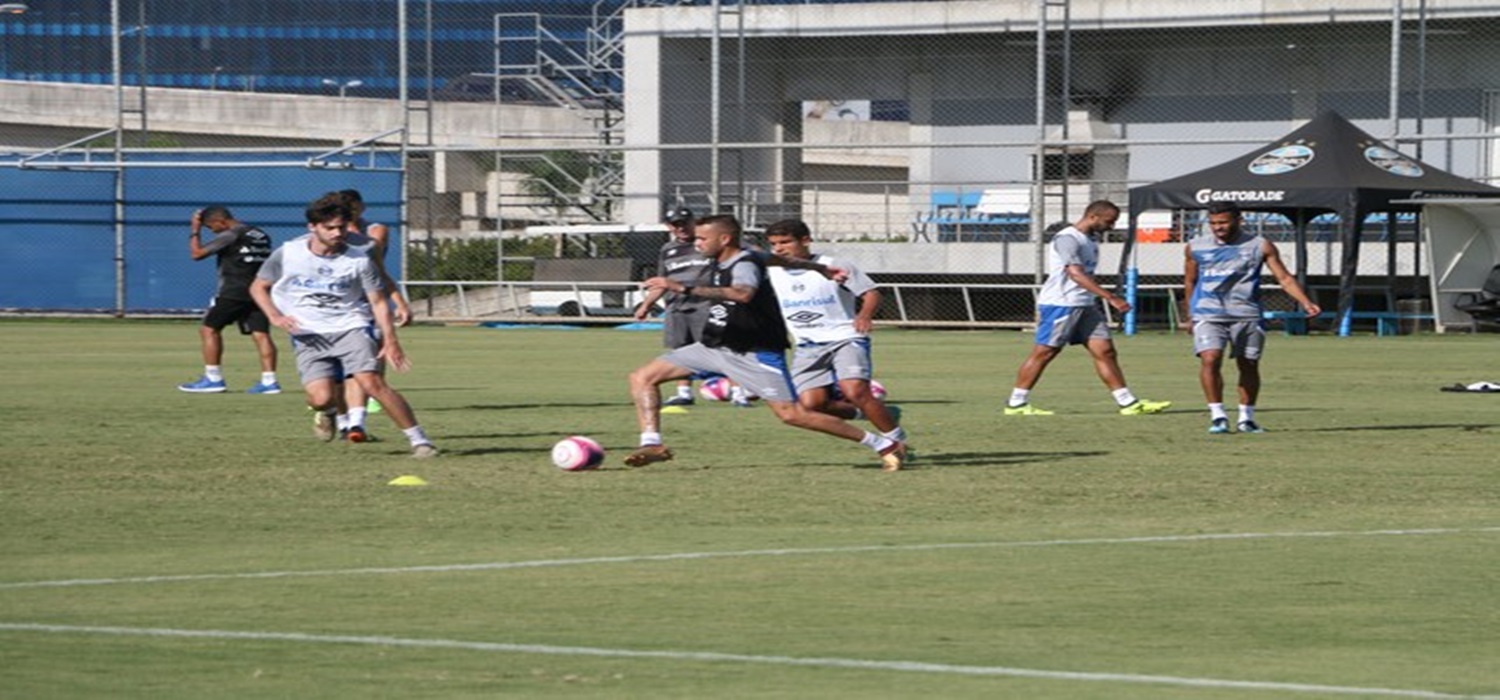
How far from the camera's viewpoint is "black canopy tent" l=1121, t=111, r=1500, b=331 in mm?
31750

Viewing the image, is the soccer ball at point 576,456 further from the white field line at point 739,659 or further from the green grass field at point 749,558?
the white field line at point 739,659

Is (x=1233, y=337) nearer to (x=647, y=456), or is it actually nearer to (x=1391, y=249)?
(x=647, y=456)

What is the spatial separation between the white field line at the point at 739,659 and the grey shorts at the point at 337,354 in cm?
630

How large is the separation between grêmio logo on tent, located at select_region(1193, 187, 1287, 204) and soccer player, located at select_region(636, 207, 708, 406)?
1351 centimetres

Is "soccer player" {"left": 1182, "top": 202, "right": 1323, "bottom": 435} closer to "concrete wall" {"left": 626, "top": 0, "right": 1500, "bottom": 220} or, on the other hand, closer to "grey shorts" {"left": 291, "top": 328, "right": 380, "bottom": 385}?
"grey shorts" {"left": 291, "top": 328, "right": 380, "bottom": 385}

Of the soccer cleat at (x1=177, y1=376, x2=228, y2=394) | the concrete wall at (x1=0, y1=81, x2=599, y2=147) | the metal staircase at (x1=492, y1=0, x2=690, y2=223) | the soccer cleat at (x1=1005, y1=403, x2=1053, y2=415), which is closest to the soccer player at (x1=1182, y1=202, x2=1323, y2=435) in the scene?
the soccer cleat at (x1=1005, y1=403, x2=1053, y2=415)

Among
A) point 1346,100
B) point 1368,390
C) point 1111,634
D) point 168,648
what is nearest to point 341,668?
point 168,648

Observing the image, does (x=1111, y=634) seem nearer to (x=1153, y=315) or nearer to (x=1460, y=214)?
(x=1460, y=214)

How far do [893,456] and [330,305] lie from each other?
3.60 meters

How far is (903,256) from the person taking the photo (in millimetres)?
39469

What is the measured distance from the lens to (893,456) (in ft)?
45.0

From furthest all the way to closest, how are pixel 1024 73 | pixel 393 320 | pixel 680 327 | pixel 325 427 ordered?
pixel 1024 73 → pixel 680 327 → pixel 325 427 → pixel 393 320

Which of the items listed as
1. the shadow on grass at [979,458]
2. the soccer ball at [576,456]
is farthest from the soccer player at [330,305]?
the shadow on grass at [979,458]

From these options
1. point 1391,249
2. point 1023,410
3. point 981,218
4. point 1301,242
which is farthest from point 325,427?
point 981,218
